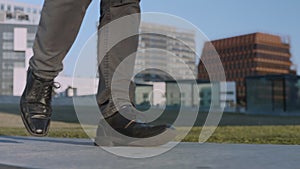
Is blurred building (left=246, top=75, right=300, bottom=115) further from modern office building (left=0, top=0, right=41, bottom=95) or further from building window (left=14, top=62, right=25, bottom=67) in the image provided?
building window (left=14, top=62, right=25, bottom=67)

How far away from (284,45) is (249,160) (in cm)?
6672

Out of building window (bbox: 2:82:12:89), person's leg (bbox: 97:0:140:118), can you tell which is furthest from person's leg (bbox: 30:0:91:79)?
building window (bbox: 2:82:12:89)

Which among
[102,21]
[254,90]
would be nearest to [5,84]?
[254,90]

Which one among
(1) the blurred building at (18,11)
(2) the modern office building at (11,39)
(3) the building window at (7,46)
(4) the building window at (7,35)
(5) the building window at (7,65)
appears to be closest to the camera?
(2) the modern office building at (11,39)

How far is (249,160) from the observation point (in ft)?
2.95

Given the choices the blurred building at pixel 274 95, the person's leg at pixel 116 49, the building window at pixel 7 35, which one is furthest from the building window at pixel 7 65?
the person's leg at pixel 116 49

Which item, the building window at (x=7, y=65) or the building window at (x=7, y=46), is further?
the building window at (x=7, y=65)

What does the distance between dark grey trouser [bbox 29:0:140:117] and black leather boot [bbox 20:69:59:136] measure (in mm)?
31

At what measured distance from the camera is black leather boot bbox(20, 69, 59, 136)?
1263 mm

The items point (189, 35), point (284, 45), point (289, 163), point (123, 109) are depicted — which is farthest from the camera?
point (284, 45)

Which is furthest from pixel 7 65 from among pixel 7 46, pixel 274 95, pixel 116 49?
pixel 116 49

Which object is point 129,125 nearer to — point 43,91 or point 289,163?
point 43,91

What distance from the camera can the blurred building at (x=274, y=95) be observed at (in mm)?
18656

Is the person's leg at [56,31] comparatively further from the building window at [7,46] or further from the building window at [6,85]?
the building window at [6,85]
